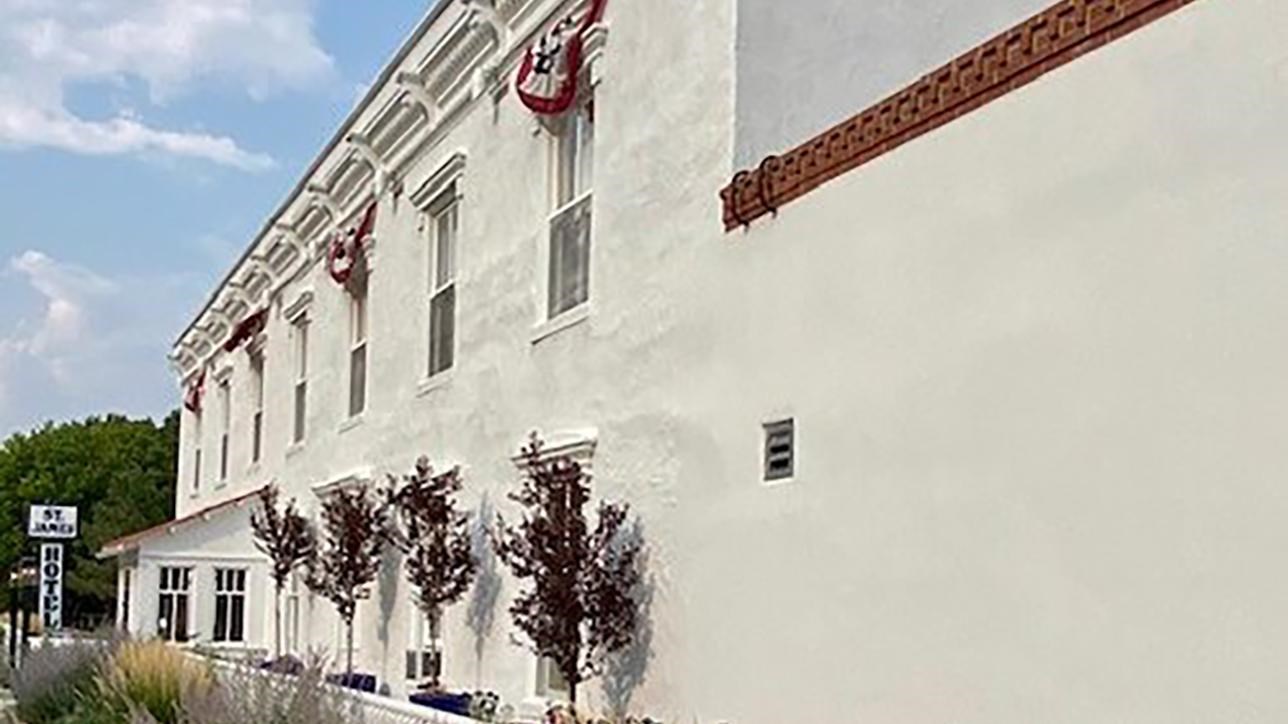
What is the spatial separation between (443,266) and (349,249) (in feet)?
13.8

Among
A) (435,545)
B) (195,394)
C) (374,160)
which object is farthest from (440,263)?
(195,394)

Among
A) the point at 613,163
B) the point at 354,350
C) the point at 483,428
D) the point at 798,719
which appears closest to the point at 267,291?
the point at 354,350

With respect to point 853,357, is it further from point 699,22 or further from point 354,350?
point 354,350

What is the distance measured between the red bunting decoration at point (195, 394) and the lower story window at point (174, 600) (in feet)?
27.2

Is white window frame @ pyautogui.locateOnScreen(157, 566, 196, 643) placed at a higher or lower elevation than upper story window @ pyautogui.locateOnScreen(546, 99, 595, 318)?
lower

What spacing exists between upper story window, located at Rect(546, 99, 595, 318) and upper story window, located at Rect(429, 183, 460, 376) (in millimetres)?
3162

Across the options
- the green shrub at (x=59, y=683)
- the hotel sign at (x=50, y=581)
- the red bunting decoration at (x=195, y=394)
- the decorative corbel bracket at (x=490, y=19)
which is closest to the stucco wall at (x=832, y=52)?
the decorative corbel bracket at (x=490, y=19)

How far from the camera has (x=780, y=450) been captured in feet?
32.7

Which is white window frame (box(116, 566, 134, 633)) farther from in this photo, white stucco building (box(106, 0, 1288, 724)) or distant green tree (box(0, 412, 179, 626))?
distant green tree (box(0, 412, 179, 626))

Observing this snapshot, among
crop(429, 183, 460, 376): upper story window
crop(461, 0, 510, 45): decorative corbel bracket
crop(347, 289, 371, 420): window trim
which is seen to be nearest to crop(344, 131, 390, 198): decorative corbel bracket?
crop(347, 289, 371, 420): window trim

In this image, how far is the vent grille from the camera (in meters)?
9.78

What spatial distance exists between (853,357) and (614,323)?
410 centimetres

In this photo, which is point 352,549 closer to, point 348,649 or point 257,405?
point 348,649

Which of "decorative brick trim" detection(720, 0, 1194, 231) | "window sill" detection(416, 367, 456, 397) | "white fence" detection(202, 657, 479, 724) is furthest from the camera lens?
"window sill" detection(416, 367, 456, 397)
